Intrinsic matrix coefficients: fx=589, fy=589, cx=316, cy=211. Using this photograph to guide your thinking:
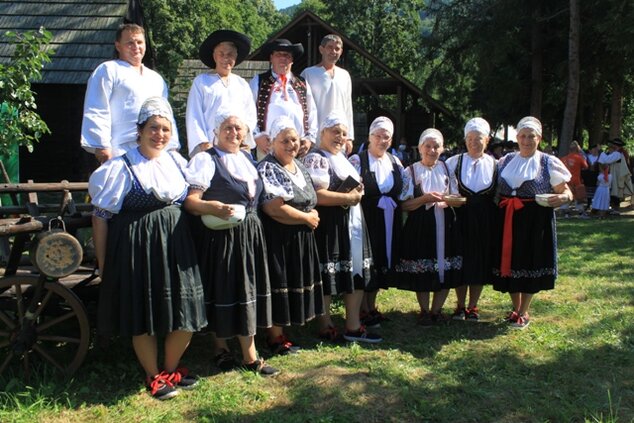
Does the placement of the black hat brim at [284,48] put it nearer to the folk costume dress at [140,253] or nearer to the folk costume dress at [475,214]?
the folk costume dress at [475,214]

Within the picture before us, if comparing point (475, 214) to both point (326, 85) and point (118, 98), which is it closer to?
point (326, 85)

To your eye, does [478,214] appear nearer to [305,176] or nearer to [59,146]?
[305,176]

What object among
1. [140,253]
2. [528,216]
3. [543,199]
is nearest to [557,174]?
[543,199]

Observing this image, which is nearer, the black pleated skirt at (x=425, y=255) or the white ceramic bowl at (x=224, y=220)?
the white ceramic bowl at (x=224, y=220)

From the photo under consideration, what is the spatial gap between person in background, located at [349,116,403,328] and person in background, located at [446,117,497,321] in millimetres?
538

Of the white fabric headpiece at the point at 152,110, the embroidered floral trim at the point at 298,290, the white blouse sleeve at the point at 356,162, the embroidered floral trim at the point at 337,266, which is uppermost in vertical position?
the white fabric headpiece at the point at 152,110

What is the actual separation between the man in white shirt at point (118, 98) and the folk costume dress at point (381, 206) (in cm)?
152

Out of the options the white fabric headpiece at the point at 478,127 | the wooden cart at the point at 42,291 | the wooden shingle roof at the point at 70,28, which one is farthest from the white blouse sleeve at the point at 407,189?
the wooden shingle roof at the point at 70,28

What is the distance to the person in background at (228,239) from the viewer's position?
363 cm

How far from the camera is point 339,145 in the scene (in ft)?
14.6

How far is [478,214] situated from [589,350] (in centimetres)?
135

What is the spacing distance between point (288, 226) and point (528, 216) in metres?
2.06

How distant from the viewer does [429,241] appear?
4805 millimetres

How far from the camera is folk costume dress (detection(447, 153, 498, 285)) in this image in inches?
191
